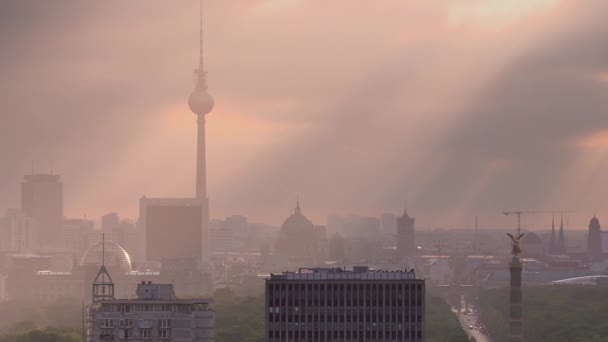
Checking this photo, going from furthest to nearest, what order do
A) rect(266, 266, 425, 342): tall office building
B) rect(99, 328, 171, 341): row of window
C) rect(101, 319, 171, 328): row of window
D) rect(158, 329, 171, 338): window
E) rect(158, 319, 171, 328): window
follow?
rect(158, 329, 171, 338): window
rect(158, 319, 171, 328): window
rect(101, 319, 171, 328): row of window
rect(99, 328, 171, 341): row of window
rect(266, 266, 425, 342): tall office building

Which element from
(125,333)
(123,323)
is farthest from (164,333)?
(123,323)

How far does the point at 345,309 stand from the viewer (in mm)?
144125

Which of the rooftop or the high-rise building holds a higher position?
the rooftop

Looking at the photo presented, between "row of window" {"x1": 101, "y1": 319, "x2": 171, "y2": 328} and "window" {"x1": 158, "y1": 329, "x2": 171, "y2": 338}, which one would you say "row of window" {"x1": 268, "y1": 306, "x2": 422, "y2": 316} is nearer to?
"window" {"x1": 158, "y1": 329, "x2": 171, "y2": 338}

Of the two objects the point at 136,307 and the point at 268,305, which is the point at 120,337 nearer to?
the point at 136,307

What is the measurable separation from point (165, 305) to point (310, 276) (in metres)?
13.4

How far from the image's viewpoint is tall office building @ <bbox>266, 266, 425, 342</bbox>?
143500 millimetres

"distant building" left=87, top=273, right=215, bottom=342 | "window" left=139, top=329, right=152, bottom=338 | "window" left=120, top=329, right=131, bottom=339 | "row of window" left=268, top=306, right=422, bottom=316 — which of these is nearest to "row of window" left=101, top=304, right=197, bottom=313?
"distant building" left=87, top=273, right=215, bottom=342

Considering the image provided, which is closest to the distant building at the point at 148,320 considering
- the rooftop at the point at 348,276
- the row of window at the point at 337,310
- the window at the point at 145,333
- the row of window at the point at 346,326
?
the window at the point at 145,333

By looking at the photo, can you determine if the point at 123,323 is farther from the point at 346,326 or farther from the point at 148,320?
the point at 346,326

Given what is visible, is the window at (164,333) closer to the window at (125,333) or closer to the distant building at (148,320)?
the distant building at (148,320)

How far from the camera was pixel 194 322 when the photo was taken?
6083 inches

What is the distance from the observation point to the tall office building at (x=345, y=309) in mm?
143500

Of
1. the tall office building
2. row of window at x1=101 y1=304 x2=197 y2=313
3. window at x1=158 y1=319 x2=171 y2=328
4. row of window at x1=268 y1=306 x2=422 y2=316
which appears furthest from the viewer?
window at x1=158 y1=319 x2=171 y2=328
